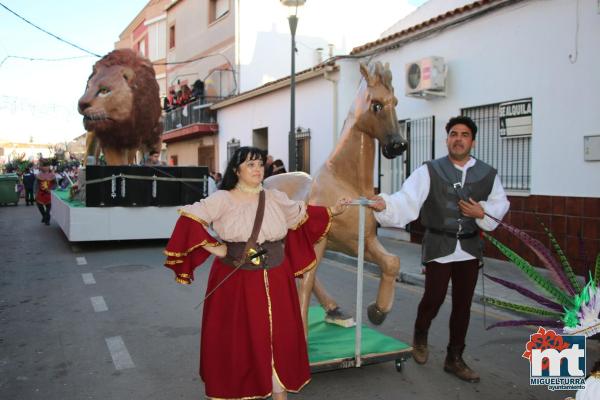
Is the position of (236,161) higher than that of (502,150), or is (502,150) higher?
(502,150)

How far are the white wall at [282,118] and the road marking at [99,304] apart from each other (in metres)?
7.86

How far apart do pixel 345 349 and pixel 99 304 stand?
11.7ft

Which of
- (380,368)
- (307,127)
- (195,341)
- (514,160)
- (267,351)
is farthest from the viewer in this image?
(307,127)

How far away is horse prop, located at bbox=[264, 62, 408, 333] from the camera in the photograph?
4016 millimetres

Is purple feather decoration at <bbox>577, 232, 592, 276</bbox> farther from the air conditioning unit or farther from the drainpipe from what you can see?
the drainpipe

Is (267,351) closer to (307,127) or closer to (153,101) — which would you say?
(153,101)

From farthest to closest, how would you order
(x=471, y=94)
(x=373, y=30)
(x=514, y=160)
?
→ (x=373, y=30) → (x=471, y=94) → (x=514, y=160)

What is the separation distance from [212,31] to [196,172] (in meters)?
12.8

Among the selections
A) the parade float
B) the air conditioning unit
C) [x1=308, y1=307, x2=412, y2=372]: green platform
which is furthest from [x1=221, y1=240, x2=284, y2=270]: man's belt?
the parade float

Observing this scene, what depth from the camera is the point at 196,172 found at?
1121 centimetres

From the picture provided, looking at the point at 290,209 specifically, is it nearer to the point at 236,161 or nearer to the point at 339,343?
the point at 236,161

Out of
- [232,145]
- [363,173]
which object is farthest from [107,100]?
[232,145]

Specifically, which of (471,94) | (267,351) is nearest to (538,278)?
(267,351)

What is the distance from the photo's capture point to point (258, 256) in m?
3.11
